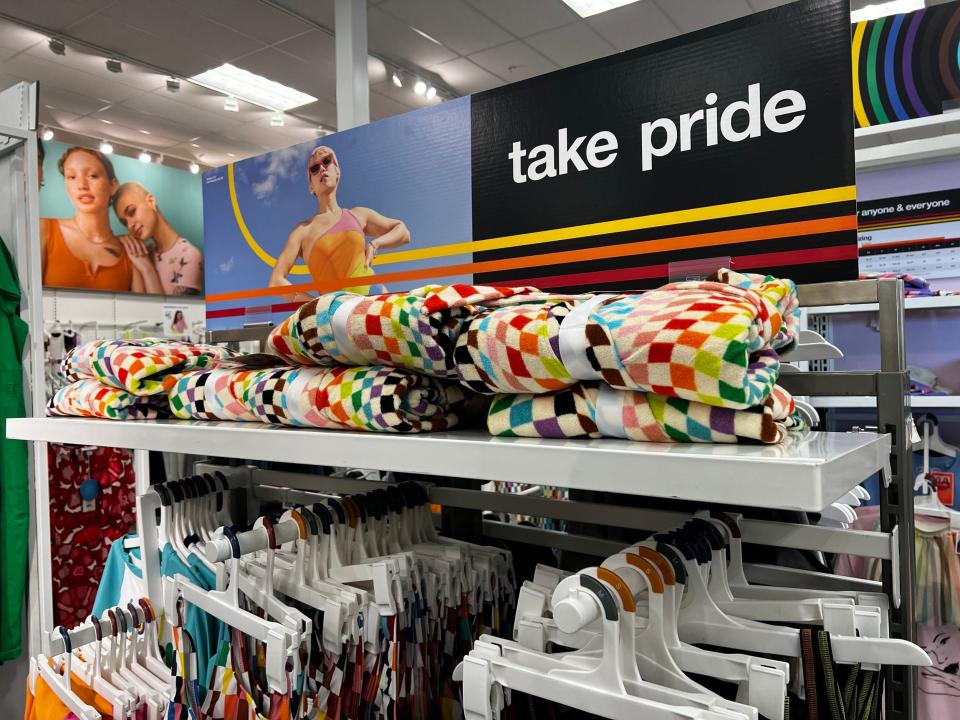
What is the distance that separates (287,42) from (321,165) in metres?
2.77

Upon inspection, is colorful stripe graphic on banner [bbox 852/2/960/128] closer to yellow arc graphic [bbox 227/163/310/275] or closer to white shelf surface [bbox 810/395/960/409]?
white shelf surface [bbox 810/395/960/409]

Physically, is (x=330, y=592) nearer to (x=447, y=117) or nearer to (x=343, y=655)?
(x=343, y=655)

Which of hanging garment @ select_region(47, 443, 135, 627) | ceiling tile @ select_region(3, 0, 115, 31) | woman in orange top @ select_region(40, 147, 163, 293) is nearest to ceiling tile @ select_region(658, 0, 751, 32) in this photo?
ceiling tile @ select_region(3, 0, 115, 31)

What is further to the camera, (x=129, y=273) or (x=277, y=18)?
(x=129, y=273)

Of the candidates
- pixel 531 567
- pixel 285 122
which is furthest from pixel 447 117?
pixel 285 122

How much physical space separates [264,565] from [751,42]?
128cm

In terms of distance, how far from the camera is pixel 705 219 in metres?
1.31

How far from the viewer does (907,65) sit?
264cm

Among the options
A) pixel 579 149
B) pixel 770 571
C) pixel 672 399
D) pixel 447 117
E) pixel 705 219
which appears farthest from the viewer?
pixel 447 117

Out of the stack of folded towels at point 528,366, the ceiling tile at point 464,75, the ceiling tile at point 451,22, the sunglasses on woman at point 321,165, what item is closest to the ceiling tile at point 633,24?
the ceiling tile at point 451,22

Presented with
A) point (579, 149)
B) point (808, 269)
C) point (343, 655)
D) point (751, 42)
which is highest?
point (751, 42)

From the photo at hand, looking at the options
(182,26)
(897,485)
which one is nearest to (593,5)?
(182,26)

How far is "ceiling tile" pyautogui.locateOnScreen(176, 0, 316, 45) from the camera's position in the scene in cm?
377

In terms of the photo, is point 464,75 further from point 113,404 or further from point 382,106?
point 113,404
